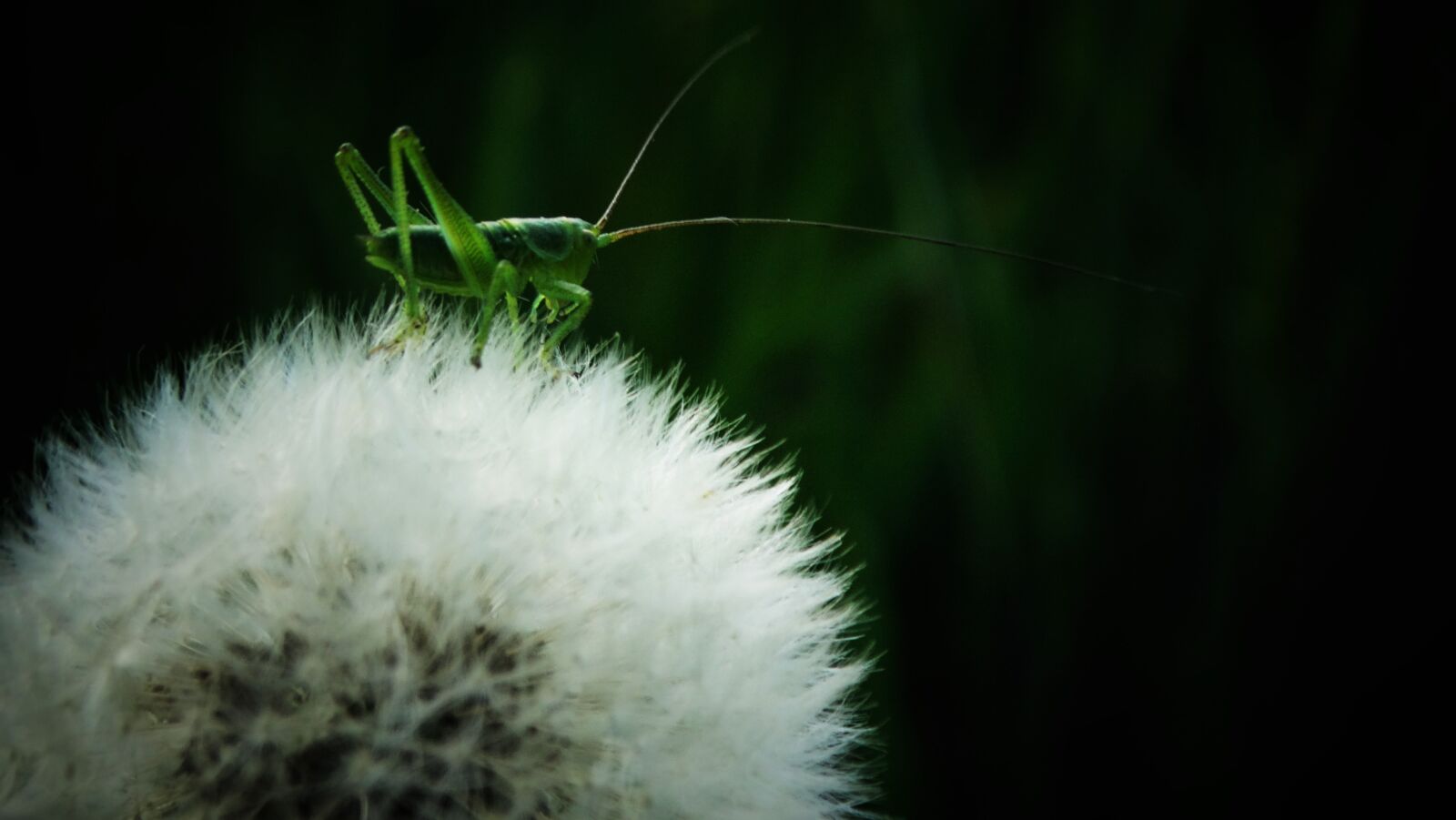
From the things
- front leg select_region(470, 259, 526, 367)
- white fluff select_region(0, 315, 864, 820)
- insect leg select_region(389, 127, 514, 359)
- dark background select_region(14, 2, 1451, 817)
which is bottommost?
white fluff select_region(0, 315, 864, 820)

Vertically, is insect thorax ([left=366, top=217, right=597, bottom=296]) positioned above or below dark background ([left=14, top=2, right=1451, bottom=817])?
below

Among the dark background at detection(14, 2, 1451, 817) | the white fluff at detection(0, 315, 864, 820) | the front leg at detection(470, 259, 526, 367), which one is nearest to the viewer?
the white fluff at detection(0, 315, 864, 820)

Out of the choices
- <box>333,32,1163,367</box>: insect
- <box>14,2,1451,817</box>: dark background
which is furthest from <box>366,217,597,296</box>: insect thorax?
<box>14,2,1451,817</box>: dark background

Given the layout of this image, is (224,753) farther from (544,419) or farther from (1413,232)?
(1413,232)

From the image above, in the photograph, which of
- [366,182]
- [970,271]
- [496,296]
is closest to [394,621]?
[496,296]

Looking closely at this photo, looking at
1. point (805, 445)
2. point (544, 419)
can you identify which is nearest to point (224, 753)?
point (544, 419)

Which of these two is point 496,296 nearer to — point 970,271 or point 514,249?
point 514,249

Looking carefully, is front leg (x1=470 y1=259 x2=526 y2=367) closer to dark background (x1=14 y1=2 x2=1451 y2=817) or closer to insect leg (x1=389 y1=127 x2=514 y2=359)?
insect leg (x1=389 y1=127 x2=514 y2=359)

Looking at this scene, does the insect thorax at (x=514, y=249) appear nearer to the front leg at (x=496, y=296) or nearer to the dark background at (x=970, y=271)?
the front leg at (x=496, y=296)
